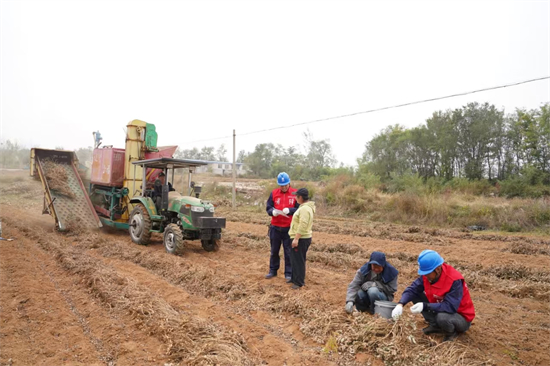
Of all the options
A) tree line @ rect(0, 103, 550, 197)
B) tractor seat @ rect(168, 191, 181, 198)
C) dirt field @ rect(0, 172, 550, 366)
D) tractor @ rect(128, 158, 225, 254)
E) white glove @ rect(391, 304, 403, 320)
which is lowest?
dirt field @ rect(0, 172, 550, 366)

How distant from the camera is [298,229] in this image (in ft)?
18.6

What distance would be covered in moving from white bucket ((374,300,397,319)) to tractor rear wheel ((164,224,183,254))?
4765 mm

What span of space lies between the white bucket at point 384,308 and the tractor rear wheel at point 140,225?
6.19 m

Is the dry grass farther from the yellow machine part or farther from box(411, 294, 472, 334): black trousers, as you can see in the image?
the yellow machine part

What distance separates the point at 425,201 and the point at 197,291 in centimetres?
1200

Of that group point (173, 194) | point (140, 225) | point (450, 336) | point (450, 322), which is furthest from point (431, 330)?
point (140, 225)

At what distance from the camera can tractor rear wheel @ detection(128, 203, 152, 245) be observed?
8.76m

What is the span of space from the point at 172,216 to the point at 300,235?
435 centimetres

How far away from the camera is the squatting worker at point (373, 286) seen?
4488 mm

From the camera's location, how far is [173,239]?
7953 millimetres

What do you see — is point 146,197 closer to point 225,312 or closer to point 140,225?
point 140,225

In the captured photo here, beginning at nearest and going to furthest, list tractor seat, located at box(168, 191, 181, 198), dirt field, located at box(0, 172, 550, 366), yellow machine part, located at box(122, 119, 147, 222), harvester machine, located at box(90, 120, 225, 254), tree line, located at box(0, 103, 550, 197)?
dirt field, located at box(0, 172, 550, 366), harvester machine, located at box(90, 120, 225, 254), tractor seat, located at box(168, 191, 181, 198), yellow machine part, located at box(122, 119, 147, 222), tree line, located at box(0, 103, 550, 197)

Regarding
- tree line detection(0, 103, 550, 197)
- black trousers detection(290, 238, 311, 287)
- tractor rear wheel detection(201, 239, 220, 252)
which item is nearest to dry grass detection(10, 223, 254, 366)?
black trousers detection(290, 238, 311, 287)

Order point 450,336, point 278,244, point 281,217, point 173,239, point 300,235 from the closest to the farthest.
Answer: point 450,336
point 300,235
point 281,217
point 278,244
point 173,239
